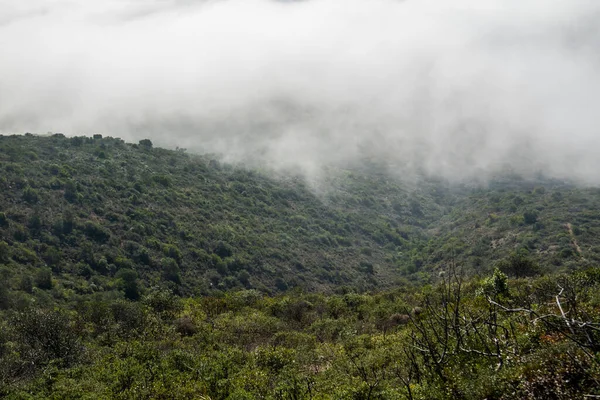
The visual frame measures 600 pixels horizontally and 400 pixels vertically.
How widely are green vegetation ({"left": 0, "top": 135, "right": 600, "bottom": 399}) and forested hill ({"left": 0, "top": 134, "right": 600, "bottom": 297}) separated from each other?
0.63m

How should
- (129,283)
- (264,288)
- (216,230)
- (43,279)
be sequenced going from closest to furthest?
(43,279) → (129,283) → (264,288) → (216,230)

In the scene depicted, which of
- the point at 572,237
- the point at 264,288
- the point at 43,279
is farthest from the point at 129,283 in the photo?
the point at 572,237

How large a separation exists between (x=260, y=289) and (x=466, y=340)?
3654 inches

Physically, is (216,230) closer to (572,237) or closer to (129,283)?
(129,283)

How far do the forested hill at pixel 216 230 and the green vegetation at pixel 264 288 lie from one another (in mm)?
625

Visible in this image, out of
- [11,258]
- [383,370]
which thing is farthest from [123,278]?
[383,370]

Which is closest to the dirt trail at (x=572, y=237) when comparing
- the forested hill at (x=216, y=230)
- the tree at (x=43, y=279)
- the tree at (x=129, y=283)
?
the forested hill at (x=216, y=230)

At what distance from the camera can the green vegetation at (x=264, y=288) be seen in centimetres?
1580

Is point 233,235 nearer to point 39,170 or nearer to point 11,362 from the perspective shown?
point 39,170

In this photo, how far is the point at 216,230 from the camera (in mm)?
123875

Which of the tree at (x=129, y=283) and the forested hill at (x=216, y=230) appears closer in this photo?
the tree at (x=129, y=283)

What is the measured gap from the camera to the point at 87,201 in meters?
109

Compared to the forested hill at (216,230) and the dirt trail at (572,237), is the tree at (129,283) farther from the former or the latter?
the dirt trail at (572,237)

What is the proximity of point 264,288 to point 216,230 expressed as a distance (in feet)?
86.3
